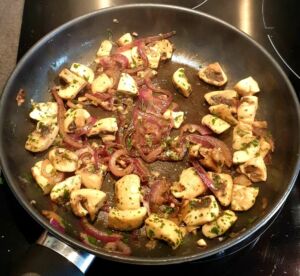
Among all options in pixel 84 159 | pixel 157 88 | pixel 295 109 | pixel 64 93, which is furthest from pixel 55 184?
pixel 295 109

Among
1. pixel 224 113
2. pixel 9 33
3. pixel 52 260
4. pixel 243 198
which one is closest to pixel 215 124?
pixel 224 113

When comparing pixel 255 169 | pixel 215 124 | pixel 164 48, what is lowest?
pixel 255 169

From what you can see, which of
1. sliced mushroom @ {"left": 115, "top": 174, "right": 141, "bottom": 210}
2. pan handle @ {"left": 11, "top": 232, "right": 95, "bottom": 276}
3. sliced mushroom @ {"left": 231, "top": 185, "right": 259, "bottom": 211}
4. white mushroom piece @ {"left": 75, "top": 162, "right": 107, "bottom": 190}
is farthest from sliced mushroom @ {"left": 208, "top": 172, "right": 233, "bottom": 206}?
pan handle @ {"left": 11, "top": 232, "right": 95, "bottom": 276}

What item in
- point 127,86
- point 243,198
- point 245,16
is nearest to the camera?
point 243,198

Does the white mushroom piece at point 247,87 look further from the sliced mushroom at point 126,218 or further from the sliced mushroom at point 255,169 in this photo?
the sliced mushroom at point 126,218

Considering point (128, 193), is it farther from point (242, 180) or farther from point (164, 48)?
point (164, 48)

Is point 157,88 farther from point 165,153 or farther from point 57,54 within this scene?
point 57,54

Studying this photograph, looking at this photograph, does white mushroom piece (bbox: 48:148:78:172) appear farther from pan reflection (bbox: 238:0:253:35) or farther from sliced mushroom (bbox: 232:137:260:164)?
pan reflection (bbox: 238:0:253:35)

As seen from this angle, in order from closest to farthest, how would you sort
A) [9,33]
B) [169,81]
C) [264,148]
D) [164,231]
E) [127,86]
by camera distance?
[164,231] → [264,148] → [127,86] → [169,81] → [9,33]
